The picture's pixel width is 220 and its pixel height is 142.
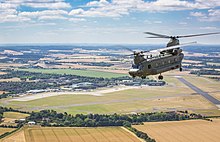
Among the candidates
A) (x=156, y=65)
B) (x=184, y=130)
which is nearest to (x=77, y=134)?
(x=184, y=130)

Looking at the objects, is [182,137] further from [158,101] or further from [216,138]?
[158,101]

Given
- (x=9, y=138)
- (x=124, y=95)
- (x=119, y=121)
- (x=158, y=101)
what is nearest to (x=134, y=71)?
(x=9, y=138)

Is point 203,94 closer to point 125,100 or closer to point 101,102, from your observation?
point 125,100

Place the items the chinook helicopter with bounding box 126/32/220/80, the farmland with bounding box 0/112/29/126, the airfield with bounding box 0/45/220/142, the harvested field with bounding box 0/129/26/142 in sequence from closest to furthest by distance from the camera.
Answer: the chinook helicopter with bounding box 126/32/220/80 → the harvested field with bounding box 0/129/26/142 → the airfield with bounding box 0/45/220/142 → the farmland with bounding box 0/112/29/126

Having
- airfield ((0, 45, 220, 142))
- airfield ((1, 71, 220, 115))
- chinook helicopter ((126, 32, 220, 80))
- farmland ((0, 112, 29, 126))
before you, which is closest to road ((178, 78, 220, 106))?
airfield ((0, 45, 220, 142))

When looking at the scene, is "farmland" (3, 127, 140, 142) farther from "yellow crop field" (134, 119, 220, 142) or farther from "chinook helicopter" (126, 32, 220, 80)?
"chinook helicopter" (126, 32, 220, 80)

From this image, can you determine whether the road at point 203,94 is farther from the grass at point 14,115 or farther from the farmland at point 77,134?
the grass at point 14,115
